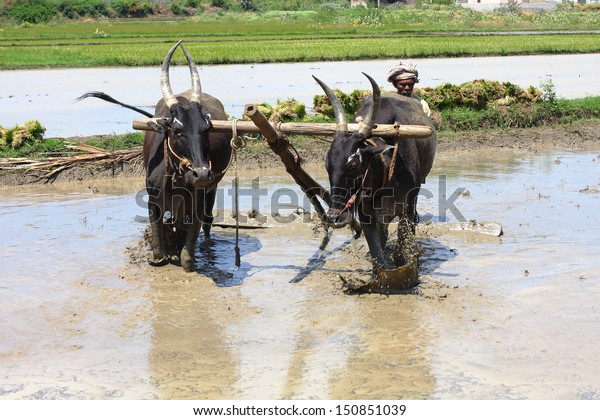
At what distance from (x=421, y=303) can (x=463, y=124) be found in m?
8.17

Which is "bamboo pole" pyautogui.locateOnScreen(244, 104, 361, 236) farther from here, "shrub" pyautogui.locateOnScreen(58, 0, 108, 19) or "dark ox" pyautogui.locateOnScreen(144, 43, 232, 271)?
"shrub" pyautogui.locateOnScreen(58, 0, 108, 19)

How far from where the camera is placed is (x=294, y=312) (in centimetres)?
681

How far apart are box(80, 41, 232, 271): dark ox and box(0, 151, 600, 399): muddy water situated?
12.8 inches

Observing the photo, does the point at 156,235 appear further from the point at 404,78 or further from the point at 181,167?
the point at 404,78

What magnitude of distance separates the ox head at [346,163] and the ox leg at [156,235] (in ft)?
6.33

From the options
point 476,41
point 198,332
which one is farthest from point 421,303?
point 476,41

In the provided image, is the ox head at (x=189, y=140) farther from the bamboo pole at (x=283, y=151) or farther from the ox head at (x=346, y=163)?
the ox head at (x=346, y=163)

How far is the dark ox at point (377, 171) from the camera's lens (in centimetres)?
659

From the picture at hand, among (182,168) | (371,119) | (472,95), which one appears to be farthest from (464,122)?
(182,168)

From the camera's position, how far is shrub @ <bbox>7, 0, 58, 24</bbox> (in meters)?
61.0

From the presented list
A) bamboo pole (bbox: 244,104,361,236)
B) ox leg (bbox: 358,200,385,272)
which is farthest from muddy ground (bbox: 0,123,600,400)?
bamboo pole (bbox: 244,104,361,236)

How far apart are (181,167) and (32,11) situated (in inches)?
2341

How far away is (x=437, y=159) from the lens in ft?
42.8

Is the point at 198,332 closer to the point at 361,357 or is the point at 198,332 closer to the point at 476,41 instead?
the point at 361,357
